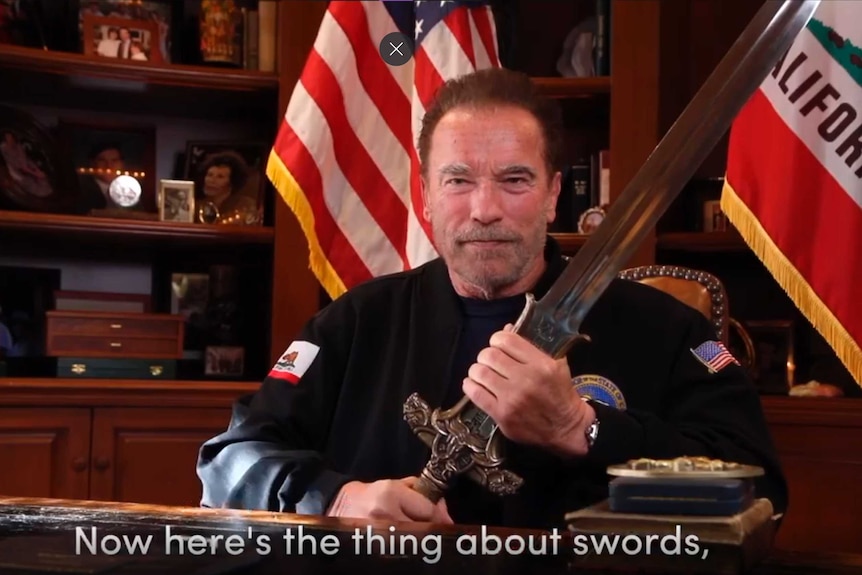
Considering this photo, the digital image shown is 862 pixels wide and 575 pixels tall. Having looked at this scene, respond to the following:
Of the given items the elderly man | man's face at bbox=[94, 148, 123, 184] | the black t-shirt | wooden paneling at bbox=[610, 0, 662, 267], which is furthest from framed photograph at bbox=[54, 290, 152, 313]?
the black t-shirt

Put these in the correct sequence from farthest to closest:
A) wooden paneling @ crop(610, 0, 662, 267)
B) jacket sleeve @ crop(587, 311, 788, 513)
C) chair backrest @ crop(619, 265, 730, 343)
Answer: wooden paneling @ crop(610, 0, 662, 267) → chair backrest @ crop(619, 265, 730, 343) → jacket sleeve @ crop(587, 311, 788, 513)

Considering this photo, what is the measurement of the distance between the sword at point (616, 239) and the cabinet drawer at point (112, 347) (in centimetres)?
162

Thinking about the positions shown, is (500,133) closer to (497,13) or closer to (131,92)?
(497,13)

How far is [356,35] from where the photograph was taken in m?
2.62

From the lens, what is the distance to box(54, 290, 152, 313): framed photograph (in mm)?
2791

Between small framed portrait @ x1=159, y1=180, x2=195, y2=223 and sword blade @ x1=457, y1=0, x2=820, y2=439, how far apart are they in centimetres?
180

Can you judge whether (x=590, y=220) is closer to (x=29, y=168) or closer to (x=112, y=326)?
(x=112, y=326)

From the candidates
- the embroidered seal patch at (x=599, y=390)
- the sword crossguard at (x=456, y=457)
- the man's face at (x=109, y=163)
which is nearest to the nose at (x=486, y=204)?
the embroidered seal patch at (x=599, y=390)

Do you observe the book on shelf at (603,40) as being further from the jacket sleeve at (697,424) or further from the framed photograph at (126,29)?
the jacket sleeve at (697,424)

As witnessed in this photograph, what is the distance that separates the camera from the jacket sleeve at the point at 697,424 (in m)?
1.23

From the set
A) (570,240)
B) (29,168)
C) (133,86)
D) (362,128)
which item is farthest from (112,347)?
(570,240)

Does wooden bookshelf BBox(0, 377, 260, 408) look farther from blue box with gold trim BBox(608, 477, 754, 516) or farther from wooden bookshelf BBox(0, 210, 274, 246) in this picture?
blue box with gold trim BBox(608, 477, 754, 516)

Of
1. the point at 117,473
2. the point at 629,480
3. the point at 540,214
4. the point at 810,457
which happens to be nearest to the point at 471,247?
the point at 540,214

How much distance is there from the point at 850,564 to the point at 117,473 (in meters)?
2.05
